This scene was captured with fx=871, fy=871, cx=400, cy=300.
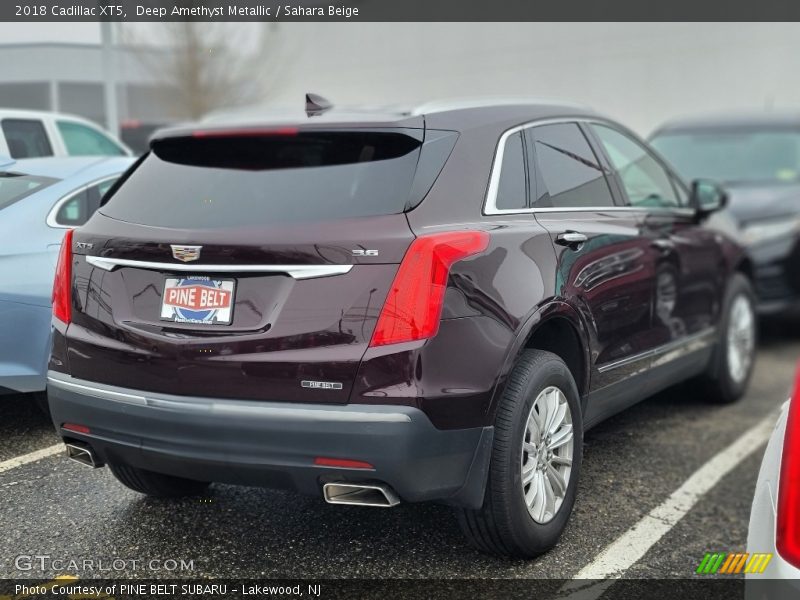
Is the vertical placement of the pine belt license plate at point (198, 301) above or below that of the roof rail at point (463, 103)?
below

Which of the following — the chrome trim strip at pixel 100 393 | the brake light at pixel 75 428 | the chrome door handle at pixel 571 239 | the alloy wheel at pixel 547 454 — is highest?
the chrome door handle at pixel 571 239

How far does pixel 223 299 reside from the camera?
2857 mm

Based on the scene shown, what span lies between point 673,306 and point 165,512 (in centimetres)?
272

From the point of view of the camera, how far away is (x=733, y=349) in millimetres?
5691

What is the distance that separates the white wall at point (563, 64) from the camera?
863 inches

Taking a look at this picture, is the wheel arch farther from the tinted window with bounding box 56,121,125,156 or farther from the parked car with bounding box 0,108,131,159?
the tinted window with bounding box 56,121,125,156

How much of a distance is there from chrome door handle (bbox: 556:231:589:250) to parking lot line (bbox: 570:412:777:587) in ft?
4.07

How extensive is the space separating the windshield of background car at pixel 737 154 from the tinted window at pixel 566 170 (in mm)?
4778

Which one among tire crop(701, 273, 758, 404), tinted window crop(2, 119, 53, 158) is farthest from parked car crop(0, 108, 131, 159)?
tire crop(701, 273, 758, 404)

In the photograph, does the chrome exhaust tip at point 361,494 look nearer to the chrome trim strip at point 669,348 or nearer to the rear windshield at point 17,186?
the chrome trim strip at point 669,348

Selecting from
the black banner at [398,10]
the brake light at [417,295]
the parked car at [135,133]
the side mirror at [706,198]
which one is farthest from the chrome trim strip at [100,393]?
the parked car at [135,133]

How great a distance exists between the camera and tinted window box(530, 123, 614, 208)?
3.71m

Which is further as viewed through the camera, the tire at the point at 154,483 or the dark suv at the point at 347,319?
the tire at the point at 154,483

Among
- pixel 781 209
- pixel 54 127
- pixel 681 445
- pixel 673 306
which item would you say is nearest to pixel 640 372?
pixel 673 306
